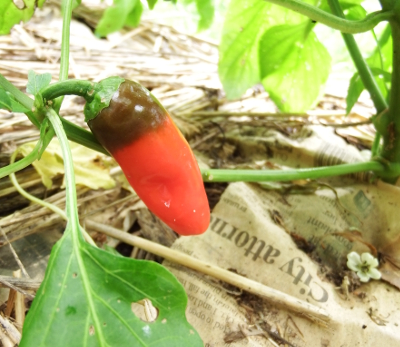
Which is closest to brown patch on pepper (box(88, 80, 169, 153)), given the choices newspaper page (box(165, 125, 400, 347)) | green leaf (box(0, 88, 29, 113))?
green leaf (box(0, 88, 29, 113))

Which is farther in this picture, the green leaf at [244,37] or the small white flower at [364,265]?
the green leaf at [244,37]

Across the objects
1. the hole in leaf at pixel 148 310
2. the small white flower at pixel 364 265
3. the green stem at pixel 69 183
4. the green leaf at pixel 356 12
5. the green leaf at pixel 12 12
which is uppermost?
the green leaf at pixel 12 12

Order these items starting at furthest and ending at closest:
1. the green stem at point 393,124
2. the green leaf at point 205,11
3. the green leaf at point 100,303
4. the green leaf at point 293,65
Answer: the green leaf at point 205,11 → the green leaf at point 293,65 → the green stem at point 393,124 → the green leaf at point 100,303

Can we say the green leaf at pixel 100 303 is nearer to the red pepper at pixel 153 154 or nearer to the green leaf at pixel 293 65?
the red pepper at pixel 153 154

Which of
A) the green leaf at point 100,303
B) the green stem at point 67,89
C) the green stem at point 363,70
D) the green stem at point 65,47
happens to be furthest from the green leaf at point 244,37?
the green leaf at point 100,303

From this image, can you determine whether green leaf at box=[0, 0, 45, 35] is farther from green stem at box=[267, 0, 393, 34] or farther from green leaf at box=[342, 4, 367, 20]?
green leaf at box=[342, 4, 367, 20]

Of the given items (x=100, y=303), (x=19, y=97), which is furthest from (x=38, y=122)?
(x=100, y=303)

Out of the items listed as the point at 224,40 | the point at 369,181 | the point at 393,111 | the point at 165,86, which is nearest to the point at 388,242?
the point at 369,181
